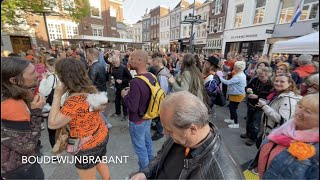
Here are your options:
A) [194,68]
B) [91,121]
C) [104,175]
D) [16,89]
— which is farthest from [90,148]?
[194,68]

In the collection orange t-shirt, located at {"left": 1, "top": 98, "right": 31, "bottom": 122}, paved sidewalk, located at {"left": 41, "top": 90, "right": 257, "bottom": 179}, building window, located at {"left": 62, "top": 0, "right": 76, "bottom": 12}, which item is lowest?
paved sidewalk, located at {"left": 41, "top": 90, "right": 257, "bottom": 179}

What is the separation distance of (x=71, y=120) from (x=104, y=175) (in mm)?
867

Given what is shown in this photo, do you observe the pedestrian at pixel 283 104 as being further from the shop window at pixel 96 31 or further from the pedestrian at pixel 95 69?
the shop window at pixel 96 31

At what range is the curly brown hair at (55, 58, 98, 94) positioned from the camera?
161 centimetres

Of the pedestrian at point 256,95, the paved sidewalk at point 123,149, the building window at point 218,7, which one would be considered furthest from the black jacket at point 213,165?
the building window at point 218,7

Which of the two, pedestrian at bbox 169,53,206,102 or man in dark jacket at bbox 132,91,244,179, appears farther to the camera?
pedestrian at bbox 169,53,206,102

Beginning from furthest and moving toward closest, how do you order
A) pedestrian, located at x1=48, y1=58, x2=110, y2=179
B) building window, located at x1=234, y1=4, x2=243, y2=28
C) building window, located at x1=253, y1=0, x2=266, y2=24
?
building window, located at x1=234, y1=4, x2=243, y2=28 → building window, located at x1=253, y1=0, x2=266, y2=24 → pedestrian, located at x1=48, y1=58, x2=110, y2=179

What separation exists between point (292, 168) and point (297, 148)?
0.33 metres

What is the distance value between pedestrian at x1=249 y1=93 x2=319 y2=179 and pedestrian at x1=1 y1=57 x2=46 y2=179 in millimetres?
1858

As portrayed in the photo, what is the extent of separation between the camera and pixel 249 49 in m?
15.9

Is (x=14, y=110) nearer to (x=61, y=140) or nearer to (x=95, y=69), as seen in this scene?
(x=61, y=140)

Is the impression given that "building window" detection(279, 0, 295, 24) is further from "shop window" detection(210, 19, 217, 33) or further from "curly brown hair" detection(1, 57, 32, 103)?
"curly brown hair" detection(1, 57, 32, 103)

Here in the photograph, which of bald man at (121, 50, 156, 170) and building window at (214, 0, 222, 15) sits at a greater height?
building window at (214, 0, 222, 15)

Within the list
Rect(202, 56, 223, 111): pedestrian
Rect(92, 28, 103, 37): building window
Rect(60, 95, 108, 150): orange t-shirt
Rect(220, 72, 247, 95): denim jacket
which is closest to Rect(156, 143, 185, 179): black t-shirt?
Rect(60, 95, 108, 150): orange t-shirt
